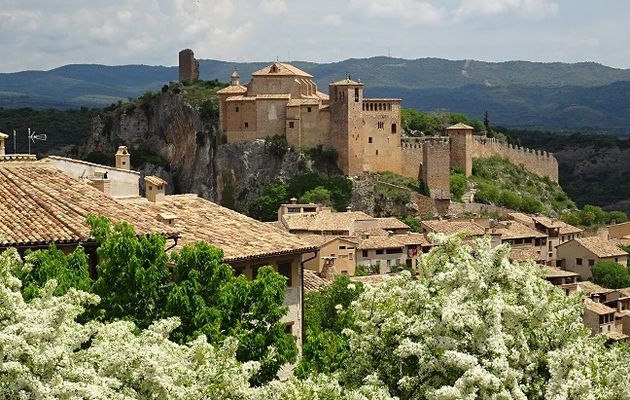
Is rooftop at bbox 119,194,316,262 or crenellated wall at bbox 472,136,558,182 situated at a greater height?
rooftop at bbox 119,194,316,262

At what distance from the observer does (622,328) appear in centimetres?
6281

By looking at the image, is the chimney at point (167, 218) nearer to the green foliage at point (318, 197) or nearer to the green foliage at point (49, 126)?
the green foliage at point (318, 197)

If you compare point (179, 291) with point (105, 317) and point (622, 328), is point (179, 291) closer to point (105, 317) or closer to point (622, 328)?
point (105, 317)

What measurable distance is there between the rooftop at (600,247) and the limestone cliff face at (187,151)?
2000 centimetres

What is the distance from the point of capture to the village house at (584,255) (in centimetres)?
7469

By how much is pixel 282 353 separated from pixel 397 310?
257 cm

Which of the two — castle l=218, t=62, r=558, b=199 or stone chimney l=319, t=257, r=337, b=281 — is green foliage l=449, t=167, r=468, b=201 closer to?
castle l=218, t=62, r=558, b=199

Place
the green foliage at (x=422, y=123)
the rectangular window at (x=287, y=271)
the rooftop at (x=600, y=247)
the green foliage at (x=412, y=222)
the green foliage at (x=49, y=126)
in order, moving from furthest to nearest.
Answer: the green foliage at (x=49, y=126) → the green foliage at (x=422, y=123) → the green foliage at (x=412, y=222) → the rooftop at (x=600, y=247) → the rectangular window at (x=287, y=271)

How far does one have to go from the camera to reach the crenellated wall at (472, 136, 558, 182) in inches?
3866

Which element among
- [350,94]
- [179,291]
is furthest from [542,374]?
[350,94]

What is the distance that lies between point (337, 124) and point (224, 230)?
57276 mm

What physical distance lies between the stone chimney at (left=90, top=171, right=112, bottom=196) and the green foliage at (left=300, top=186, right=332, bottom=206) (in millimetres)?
49653

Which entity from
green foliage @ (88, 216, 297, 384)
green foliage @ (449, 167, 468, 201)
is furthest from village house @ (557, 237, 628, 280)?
green foliage @ (88, 216, 297, 384)

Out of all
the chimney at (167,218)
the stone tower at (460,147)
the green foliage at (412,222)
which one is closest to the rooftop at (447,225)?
the green foliage at (412,222)
